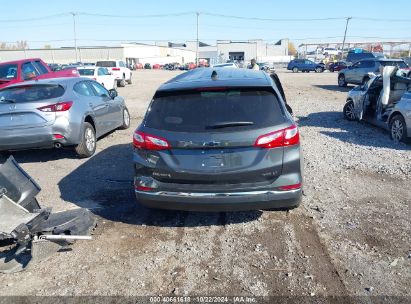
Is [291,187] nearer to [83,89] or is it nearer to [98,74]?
[83,89]

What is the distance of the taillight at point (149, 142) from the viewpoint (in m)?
3.72

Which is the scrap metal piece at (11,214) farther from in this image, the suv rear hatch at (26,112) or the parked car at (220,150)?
the suv rear hatch at (26,112)

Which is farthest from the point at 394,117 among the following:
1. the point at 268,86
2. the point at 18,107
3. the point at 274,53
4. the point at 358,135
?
the point at 274,53

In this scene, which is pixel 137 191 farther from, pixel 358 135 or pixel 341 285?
pixel 358 135

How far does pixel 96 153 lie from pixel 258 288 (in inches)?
210

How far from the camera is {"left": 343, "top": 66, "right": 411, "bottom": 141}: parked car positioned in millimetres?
7742

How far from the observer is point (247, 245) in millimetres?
3832

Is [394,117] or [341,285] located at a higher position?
[394,117]

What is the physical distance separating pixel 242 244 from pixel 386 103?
6864 millimetres

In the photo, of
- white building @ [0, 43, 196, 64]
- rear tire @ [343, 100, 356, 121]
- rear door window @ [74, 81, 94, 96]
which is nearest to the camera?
rear door window @ [74, 81, 94, 96]

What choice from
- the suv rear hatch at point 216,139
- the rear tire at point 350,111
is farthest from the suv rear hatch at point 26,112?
the rear tire at point 350,111

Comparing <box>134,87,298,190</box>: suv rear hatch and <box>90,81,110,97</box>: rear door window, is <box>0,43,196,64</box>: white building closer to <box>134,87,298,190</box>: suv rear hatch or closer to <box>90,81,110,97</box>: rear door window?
<box>90,81,110,97</box>: rear door window

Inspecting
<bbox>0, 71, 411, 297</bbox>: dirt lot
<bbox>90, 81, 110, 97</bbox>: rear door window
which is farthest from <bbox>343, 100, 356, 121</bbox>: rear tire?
<bbox>90, 81, 110, 97</bbox>: rear door window

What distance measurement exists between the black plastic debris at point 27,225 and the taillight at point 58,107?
218 centimetres
